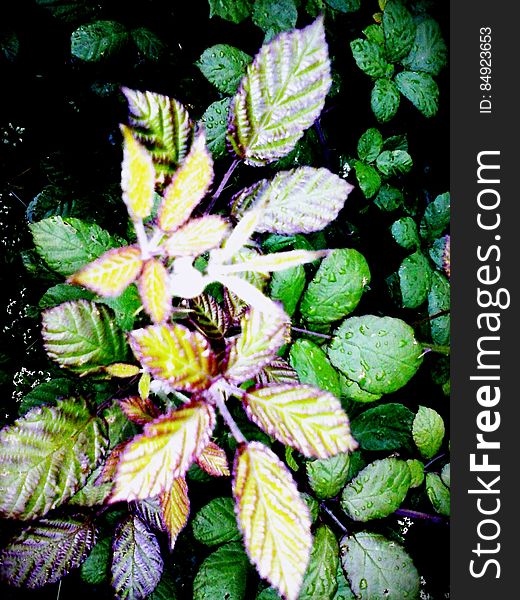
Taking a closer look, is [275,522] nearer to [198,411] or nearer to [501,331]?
[198,411]

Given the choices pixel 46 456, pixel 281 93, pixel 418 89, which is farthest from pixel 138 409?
pixel 418 89

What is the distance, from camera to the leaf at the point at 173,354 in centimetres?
52

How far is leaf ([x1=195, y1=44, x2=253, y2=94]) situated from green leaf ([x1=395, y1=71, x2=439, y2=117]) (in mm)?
332

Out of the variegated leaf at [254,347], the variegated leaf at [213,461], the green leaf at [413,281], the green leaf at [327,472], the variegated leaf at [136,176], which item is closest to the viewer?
the variegated leaf at [136,176]

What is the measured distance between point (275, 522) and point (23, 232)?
3.12 ft

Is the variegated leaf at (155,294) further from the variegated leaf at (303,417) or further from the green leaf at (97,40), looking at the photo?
the green leaf at (97,40)

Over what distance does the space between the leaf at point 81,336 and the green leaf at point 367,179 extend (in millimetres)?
537

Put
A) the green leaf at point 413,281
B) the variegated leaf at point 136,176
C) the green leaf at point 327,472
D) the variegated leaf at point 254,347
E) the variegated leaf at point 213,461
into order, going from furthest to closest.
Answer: the green leaf at point 413,281, the green leaf at point 327,472, the variegated leaf at point 213,461, the variegated leaf at point 254,347, the variegated leaf at point 136,176

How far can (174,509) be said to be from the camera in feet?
2.18

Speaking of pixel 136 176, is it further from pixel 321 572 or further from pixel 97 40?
pixel 321 572

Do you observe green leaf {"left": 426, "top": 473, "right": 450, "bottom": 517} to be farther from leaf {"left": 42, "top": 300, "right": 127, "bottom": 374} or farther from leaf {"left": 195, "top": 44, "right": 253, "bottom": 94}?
leaf {"left": 195, "top": 44, "right": 253, "bottom": 94}

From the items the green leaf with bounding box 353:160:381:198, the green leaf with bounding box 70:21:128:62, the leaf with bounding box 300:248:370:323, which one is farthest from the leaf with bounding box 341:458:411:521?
the green leaf with bounding box 70:21:128:62

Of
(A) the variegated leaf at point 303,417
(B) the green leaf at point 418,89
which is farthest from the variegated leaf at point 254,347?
(B) the green leaf at point 418,89

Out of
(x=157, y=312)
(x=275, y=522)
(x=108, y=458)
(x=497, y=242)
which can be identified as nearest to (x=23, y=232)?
(x=108, y=458)
